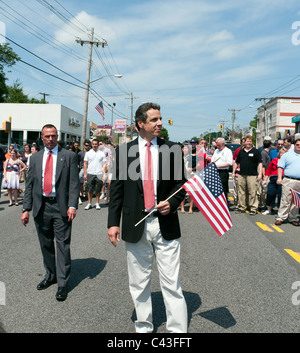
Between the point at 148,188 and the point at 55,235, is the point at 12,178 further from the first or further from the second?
the point at 148,188

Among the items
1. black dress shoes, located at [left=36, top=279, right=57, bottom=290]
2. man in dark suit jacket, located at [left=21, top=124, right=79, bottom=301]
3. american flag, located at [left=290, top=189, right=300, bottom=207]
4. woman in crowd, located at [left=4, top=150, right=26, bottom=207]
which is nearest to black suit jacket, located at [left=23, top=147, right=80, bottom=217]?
man in dark suit jacket, located at [left=21, top=124, right=79, bottom=301]

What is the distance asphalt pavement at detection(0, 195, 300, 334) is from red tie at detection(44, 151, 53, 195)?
4.05 ft

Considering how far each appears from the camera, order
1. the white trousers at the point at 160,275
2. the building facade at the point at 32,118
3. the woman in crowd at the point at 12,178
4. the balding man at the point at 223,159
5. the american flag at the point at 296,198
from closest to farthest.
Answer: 1. the white trousers at the point at 160,275
2. the american flag at the point at 296,198
3. the balding man at the point at 223,159
4. the woman in crowd at the point at 12,178
5. the building facade at the point at 32,118

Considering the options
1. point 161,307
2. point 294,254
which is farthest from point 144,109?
point 294,254

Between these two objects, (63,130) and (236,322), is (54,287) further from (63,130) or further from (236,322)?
(63,130)

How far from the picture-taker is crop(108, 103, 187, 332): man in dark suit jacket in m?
3.00

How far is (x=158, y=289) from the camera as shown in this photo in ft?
14.1

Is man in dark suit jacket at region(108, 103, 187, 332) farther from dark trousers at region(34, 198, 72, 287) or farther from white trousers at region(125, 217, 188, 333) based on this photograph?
dark trousers at region(34, 198, 72, 287)

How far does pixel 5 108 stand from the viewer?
142 ft

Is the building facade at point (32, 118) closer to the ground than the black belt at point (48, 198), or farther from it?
farther from it

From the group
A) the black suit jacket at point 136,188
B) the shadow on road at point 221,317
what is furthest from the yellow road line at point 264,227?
the black suit jacket at point 136,188

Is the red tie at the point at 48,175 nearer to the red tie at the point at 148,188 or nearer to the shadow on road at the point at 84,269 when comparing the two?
the shadow on road at the point at 84,269

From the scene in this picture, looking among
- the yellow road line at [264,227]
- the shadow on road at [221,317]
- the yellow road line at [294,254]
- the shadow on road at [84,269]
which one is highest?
the yellow road line at [264,227]

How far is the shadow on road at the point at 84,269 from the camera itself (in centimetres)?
457
